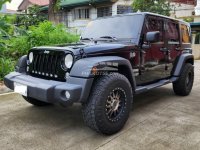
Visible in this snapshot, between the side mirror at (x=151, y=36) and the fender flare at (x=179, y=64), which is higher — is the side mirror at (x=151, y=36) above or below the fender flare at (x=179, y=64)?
above

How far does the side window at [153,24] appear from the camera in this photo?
4.60 metres

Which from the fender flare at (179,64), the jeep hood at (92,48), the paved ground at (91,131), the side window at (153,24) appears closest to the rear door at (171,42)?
the fender flare at (179,64)

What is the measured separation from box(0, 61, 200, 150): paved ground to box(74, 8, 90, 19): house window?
20.0 meters

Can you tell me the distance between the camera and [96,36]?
15.7 ft

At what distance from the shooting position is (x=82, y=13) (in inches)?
968

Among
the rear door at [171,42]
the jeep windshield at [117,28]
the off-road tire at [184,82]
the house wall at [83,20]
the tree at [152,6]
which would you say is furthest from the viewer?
the house wall at [83,20]

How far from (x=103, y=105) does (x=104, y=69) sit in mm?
479

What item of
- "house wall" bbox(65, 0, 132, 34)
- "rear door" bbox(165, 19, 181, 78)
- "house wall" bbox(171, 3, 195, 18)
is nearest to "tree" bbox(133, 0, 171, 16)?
"house wall" bbox(65, 0, 132, 34)

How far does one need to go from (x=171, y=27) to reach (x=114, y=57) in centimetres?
224

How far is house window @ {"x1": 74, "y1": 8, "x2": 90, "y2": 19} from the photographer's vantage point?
24.3 metres

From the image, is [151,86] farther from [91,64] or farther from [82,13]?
[82,13]

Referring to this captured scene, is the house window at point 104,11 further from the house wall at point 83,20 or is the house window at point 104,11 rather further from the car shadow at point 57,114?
the car shadow at point 57,114

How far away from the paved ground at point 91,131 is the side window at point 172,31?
51.7 inches

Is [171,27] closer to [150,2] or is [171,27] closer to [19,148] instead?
[19,148]
